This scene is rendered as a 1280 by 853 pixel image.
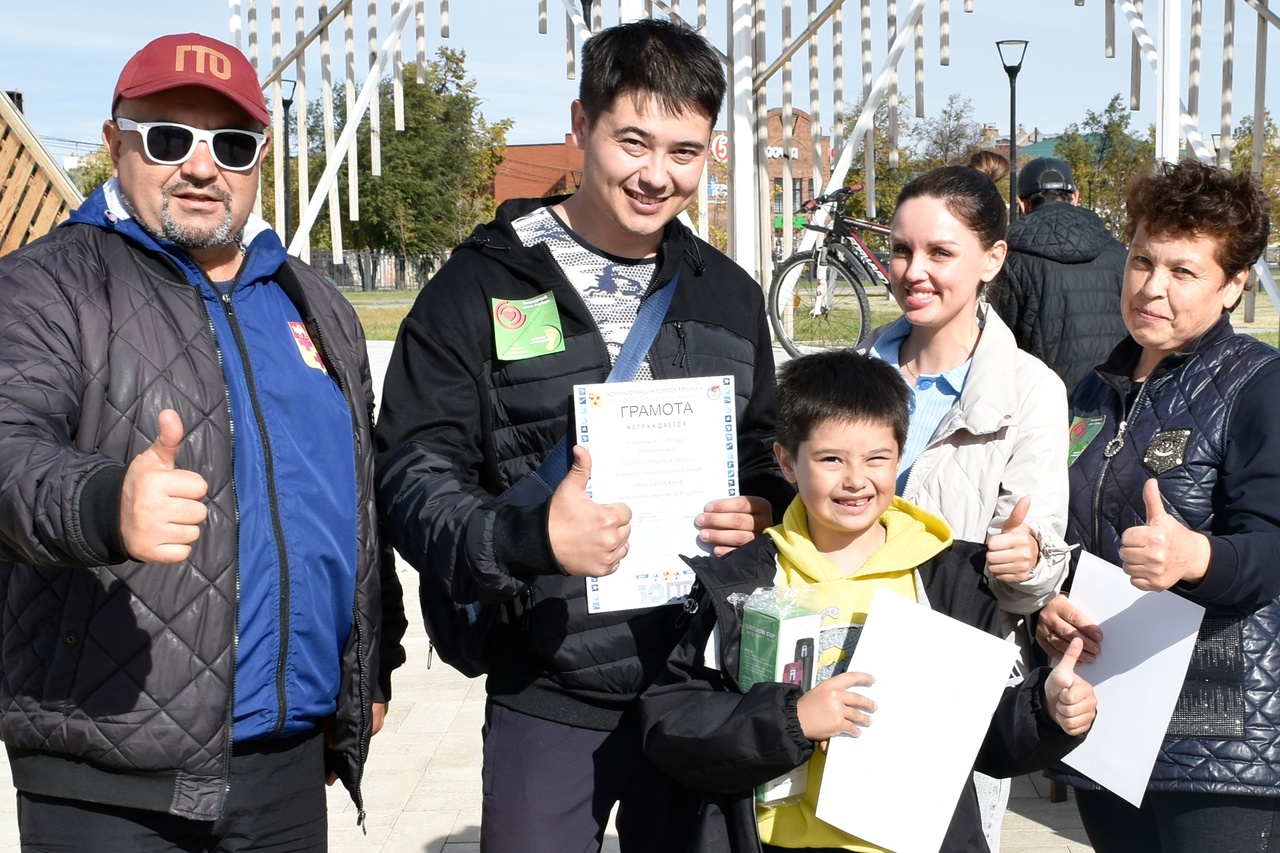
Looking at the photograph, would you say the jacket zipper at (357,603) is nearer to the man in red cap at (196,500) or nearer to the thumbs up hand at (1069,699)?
the man in red cap at (196,500)

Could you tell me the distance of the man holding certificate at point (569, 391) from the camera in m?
2.52

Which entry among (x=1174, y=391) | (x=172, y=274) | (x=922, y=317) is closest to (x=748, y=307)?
(x=922, y=317)

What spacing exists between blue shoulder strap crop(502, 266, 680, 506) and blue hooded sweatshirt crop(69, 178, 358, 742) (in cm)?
45

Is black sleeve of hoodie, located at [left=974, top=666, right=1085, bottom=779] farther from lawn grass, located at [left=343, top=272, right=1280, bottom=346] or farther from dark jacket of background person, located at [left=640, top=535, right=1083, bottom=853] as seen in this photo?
lawn grass, located at [left=343, top=272, right=1280, bottom=346]

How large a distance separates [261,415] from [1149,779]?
1.99 m

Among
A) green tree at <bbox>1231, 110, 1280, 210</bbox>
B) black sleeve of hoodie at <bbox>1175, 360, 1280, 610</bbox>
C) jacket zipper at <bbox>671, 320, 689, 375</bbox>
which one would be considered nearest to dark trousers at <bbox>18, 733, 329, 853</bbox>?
jacket zipper at <bbox>671, 320, 689, 375</bbox>

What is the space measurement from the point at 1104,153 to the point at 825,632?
40.3m

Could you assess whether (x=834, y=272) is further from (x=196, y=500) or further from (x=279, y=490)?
(x=196, y=500)

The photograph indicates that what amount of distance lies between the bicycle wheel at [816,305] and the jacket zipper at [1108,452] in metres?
7.79

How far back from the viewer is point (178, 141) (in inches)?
103

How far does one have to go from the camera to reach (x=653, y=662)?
2.61 metres

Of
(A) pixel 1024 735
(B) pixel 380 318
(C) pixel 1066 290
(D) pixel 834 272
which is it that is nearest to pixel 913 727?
(A) pixel 1024 735

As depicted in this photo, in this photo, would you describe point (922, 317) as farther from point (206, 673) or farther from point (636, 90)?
point (206, 673)

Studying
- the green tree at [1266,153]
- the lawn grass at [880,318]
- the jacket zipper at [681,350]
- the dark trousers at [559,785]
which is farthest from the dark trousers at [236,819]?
the green tree at [1266,153]
